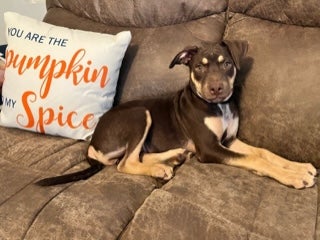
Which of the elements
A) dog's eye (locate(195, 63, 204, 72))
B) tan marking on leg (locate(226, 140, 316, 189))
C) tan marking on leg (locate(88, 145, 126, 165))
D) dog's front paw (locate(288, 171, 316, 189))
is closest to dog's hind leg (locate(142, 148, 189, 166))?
tan marking on leg (locate(88, 145, 126, 165))

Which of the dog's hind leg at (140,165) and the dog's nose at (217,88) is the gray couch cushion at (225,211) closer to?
the dog's hind leg at (140,165)

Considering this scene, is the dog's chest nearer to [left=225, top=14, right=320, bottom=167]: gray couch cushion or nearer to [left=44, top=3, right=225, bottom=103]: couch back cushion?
[left=225, top=14, right=320, bottom=167]: gray couch cushion

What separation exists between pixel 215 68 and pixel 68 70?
0.60 metres

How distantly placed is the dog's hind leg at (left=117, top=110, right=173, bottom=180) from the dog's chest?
23cm

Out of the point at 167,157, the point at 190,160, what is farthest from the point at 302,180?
the point at 167,157

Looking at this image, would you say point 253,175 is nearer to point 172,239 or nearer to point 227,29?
point 172,239

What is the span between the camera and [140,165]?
5.23 feet

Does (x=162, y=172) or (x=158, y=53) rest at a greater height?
(x=158, y=53)

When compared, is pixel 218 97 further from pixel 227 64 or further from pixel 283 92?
pixel 283 92

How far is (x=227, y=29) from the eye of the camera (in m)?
1.81

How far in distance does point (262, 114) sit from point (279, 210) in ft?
1.59

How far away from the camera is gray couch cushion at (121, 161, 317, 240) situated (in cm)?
116

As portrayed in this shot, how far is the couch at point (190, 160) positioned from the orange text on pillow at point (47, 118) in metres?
0.05

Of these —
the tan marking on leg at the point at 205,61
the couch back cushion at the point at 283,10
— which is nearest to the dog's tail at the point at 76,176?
the tan marking on leg at the point at 205,61
